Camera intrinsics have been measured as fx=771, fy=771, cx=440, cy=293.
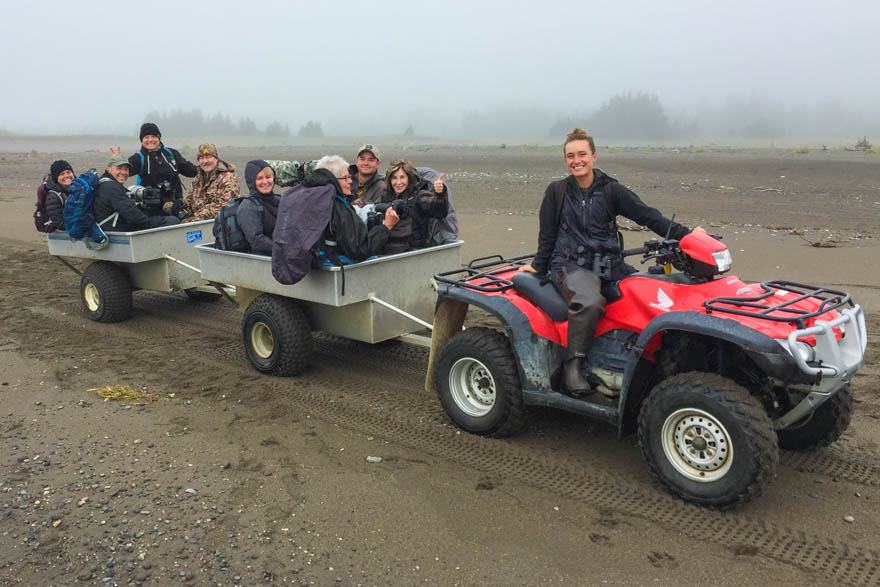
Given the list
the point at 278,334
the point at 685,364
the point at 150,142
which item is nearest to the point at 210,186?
the point at 150,142

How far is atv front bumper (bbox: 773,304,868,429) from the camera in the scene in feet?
13.0

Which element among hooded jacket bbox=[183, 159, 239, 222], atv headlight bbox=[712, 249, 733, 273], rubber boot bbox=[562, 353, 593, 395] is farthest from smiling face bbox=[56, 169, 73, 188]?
atv headlight bbox=[712, 249, 733, 273]

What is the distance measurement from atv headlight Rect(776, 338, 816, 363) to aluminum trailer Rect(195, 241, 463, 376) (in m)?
2.87

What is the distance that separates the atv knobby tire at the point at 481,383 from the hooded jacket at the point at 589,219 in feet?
2.19

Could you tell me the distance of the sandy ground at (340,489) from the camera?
3.95m

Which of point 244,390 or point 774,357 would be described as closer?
point 774,357

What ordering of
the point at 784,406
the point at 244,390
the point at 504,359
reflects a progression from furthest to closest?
the point at 244,390 < the point at 504,359 < the point at 784,406

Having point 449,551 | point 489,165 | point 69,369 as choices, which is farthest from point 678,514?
point 489,165

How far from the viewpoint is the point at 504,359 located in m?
5.18

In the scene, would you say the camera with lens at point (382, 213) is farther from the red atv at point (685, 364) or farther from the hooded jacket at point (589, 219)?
the hooded jacket at point (589, 219)

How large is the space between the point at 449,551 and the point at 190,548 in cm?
138

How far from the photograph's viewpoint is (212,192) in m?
9.08

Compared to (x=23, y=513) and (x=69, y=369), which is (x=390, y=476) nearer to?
(x=23, y=513)

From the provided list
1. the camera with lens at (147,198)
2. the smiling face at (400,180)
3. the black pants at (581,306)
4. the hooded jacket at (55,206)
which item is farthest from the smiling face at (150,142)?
the black pants at (581,306)
